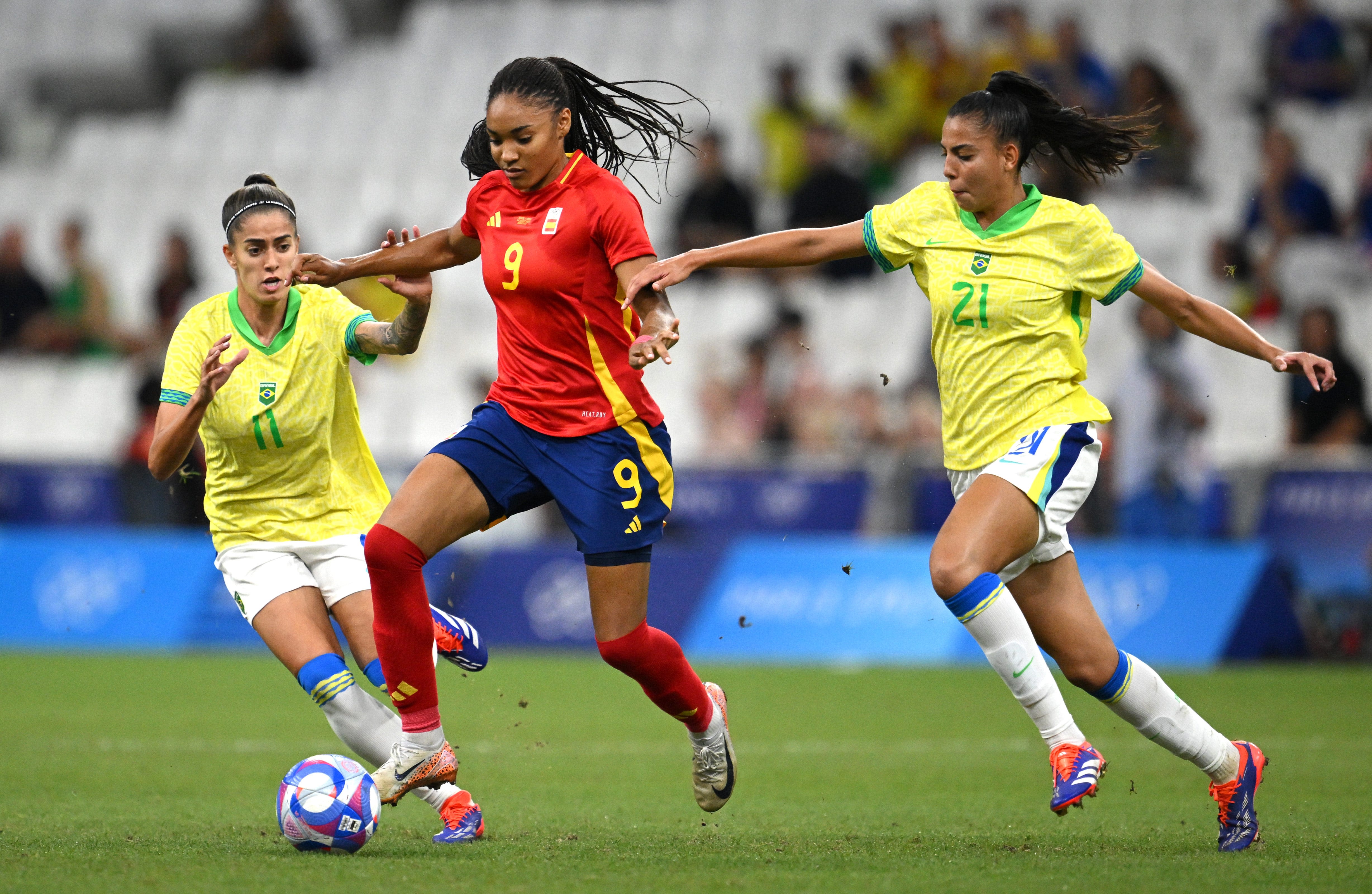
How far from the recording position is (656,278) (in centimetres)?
551

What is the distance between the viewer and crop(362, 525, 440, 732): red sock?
5.71 metres

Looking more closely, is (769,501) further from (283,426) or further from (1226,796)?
(1226,796)

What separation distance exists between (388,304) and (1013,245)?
33.1 feet

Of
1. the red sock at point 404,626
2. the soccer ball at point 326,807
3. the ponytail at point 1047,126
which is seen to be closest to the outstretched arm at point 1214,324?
the ponytail at point 1047,126

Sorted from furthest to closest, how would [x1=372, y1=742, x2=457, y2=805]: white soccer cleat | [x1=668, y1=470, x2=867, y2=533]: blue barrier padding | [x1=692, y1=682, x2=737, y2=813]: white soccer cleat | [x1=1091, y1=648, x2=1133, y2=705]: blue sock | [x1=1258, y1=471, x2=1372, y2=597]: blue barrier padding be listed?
[x1=668, y1=470, x2=867, y2=533]: blue barrier padding → [x1=1258, y1=471, x2=1372, y2=597]: blue barrier padding → [x1=692, y1=682, x2=737, y2=813]: white soccer cleat → [x1=372, y1=742, x2=457, y2=805]: white soccer cleat → [x1=1091, y1=648, x2=1133, y2=705]: blue sock

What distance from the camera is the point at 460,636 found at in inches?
251

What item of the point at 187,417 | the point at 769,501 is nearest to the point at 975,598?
the point at 187,417

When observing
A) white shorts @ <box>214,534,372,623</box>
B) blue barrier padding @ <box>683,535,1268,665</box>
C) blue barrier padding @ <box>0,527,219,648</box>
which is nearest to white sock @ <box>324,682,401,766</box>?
white shorts @ <box>214,534,372,623</box>

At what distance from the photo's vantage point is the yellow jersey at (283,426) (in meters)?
6.19

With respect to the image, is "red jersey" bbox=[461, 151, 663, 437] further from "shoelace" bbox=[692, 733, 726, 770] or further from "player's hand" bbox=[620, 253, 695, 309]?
"shoelace" bbox=[692, 733, 726, 770]

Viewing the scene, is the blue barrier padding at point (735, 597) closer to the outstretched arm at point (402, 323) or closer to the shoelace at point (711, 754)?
the shoelace at point (711, 754)

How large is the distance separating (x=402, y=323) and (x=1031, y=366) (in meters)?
2.19

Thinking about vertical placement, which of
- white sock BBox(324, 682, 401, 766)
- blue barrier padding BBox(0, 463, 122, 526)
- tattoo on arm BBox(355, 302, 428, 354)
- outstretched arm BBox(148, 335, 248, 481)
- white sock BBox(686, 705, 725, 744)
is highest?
tattoo on arm BBox(355, 302, 428, 354)

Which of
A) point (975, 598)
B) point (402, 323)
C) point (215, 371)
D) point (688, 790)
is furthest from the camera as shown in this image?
point (688, 790)
